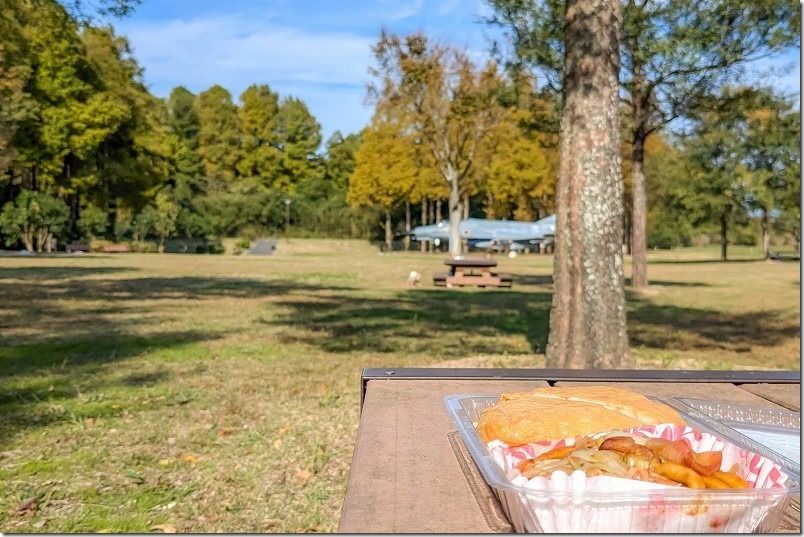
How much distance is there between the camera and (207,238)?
5009 centimetres

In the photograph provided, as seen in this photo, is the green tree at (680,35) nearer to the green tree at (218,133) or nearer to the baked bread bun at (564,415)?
the baked bread bun at (564,415)

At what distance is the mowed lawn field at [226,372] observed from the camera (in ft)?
12.1

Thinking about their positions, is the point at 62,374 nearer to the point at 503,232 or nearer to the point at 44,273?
the point at 44,273

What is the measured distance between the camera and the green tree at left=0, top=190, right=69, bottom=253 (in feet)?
123

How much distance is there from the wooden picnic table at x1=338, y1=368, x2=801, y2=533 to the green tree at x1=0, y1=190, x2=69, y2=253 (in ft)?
131

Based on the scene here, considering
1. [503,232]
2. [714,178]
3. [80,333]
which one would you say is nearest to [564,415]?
[80,333]

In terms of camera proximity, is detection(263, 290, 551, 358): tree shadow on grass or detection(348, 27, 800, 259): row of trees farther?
detection(348, 27, 800, 259): row of trees

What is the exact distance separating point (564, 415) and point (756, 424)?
476 mm

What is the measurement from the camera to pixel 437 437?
1632 millimetres

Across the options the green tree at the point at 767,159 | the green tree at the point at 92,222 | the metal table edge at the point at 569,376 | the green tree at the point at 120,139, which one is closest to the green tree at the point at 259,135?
the green tree at the point at 120,139

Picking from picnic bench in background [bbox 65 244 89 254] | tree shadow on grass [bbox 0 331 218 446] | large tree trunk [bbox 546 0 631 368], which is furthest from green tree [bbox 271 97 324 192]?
large tree trunk [bbox 546 0 631 368]

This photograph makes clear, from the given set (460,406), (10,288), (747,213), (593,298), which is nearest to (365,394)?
(460,406)

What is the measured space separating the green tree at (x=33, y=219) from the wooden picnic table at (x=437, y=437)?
Result: 39.9 meters

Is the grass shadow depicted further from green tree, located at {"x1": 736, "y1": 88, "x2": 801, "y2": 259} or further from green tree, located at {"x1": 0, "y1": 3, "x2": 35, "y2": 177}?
green tree, located at {"x1": 736, "y1": 88, "x2": 801, "y2": 259}
